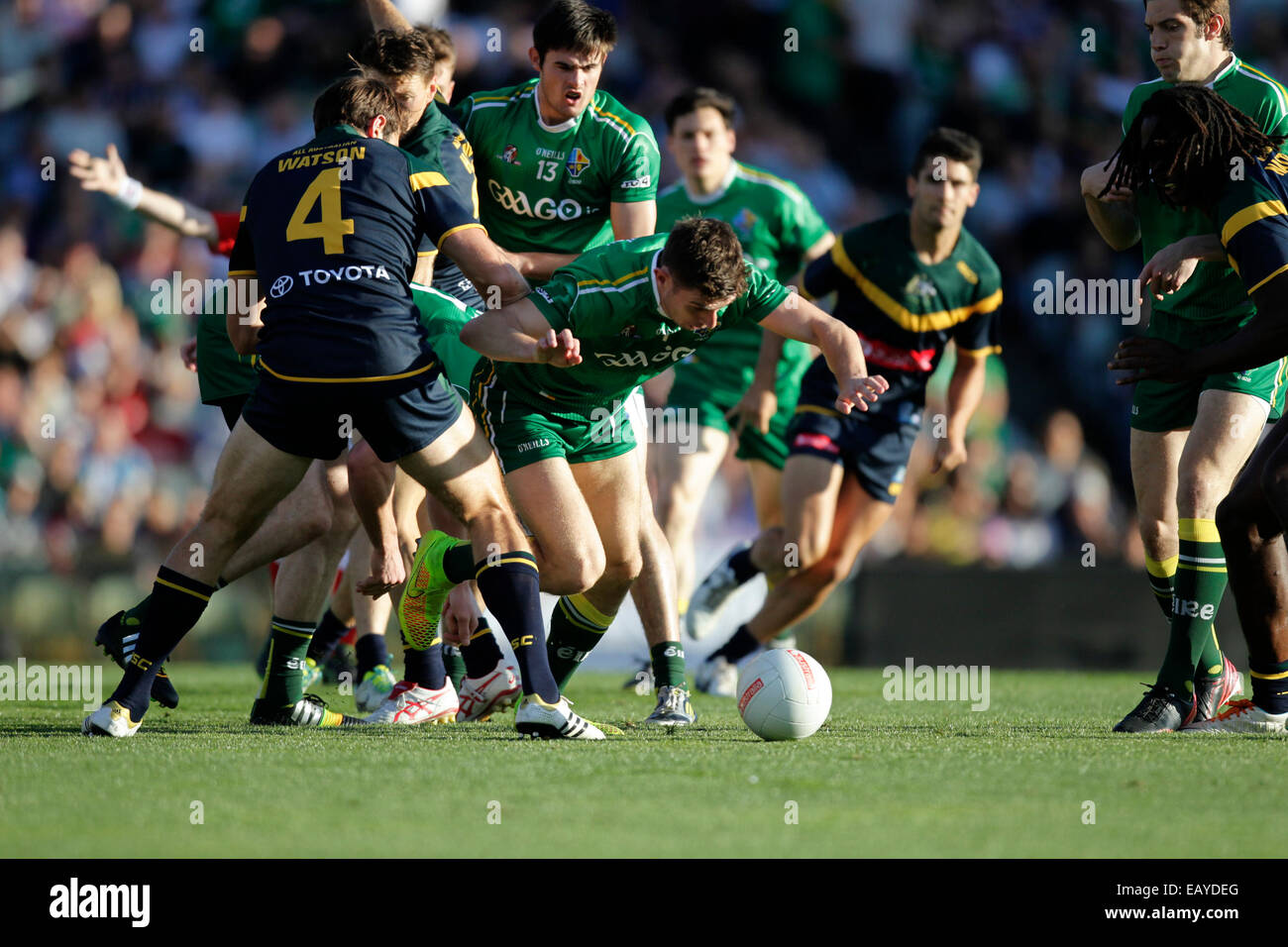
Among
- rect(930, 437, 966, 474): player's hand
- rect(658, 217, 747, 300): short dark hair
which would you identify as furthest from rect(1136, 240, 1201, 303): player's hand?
rect(930, 437, 966, 474): player's hand

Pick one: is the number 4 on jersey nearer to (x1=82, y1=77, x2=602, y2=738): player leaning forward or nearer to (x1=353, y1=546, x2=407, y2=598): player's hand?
(x1=82, y1=77, x2=602, y2=738): player leaning forward

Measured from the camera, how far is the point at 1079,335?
14727 millimetres

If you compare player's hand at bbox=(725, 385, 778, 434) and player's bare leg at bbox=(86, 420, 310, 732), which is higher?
player's hand at bbox=(725, 385, 778, 434)

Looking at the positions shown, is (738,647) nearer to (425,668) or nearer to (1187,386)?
(425,668)

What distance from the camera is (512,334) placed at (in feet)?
17.6

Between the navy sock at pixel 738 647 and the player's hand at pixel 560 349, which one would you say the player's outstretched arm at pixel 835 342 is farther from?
the navy sock at pixel 738 647

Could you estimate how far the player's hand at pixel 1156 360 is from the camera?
5.39 m

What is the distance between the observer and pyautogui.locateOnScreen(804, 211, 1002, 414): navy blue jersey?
820cm

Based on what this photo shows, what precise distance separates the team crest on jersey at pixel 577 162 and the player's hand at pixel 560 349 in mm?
1849

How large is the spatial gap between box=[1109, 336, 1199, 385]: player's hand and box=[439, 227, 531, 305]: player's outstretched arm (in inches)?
83.7

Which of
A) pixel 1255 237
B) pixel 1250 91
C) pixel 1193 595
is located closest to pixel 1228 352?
pixel 1255 237

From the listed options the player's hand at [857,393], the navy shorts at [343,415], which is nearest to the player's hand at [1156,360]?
the player's hand at [857,393]

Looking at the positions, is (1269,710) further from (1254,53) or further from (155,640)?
(1254,53)
